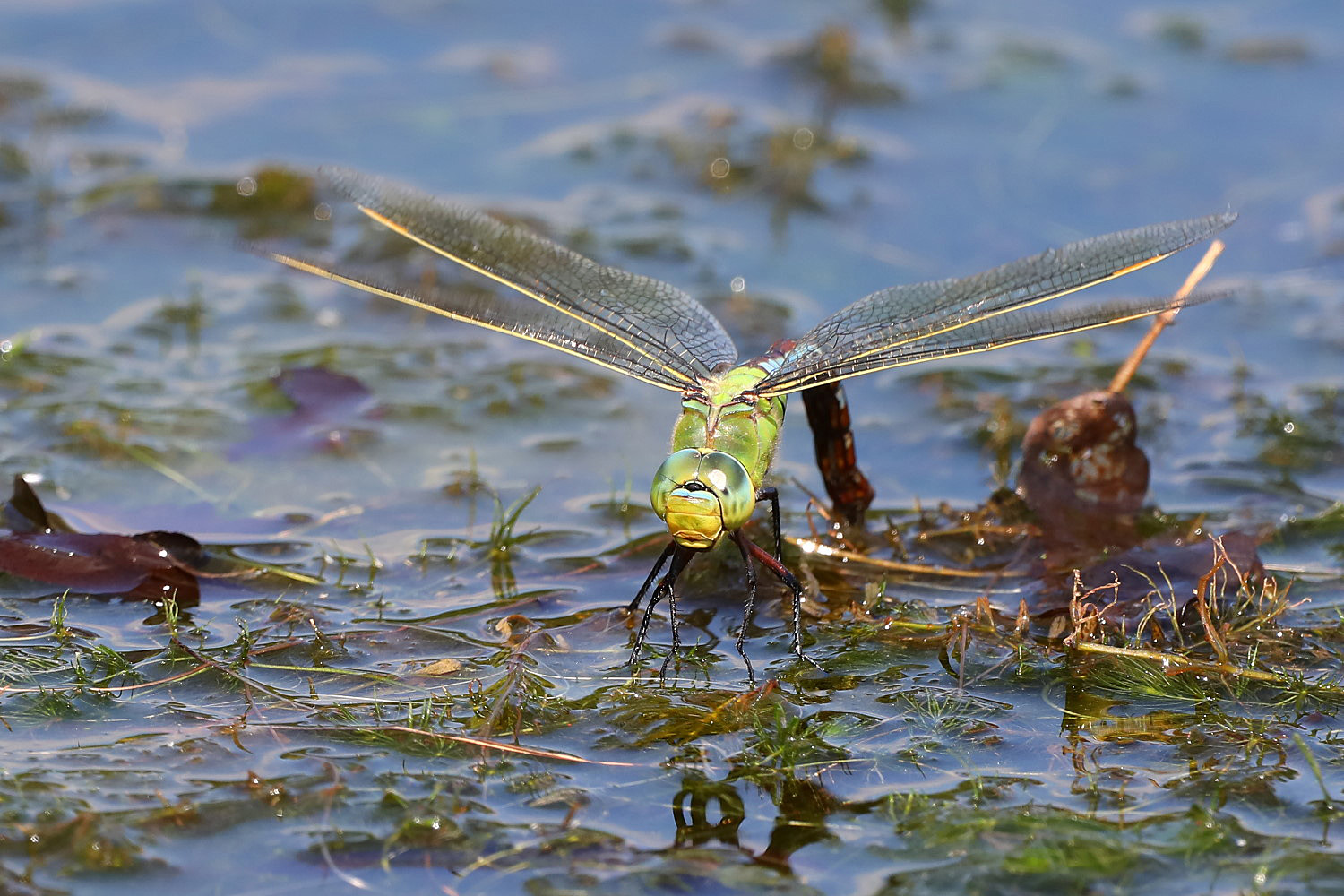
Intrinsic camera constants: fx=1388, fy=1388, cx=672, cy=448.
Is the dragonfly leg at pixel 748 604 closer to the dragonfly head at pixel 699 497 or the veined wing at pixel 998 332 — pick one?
the dragonfly head at pixel 699 497

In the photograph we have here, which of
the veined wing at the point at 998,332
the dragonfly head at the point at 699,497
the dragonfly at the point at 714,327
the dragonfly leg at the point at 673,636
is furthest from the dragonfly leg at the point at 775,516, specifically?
the dragonfly leg at the point at 673,636

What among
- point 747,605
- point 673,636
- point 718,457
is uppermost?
point 718,457

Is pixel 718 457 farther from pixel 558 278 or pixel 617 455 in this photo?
pixel 617 455

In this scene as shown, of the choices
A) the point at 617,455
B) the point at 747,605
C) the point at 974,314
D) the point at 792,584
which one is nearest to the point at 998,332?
the point at 974,314

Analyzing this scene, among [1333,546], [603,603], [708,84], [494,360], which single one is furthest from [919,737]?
[708,84]

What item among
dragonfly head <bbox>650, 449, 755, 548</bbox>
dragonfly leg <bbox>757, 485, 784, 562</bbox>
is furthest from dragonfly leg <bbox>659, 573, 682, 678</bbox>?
dragonfly leg <bbox>757, 485, 784, 562</bbox>

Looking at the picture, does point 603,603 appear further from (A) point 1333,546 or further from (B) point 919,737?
(A) point 1333,546

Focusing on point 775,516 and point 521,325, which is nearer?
point 775,516
